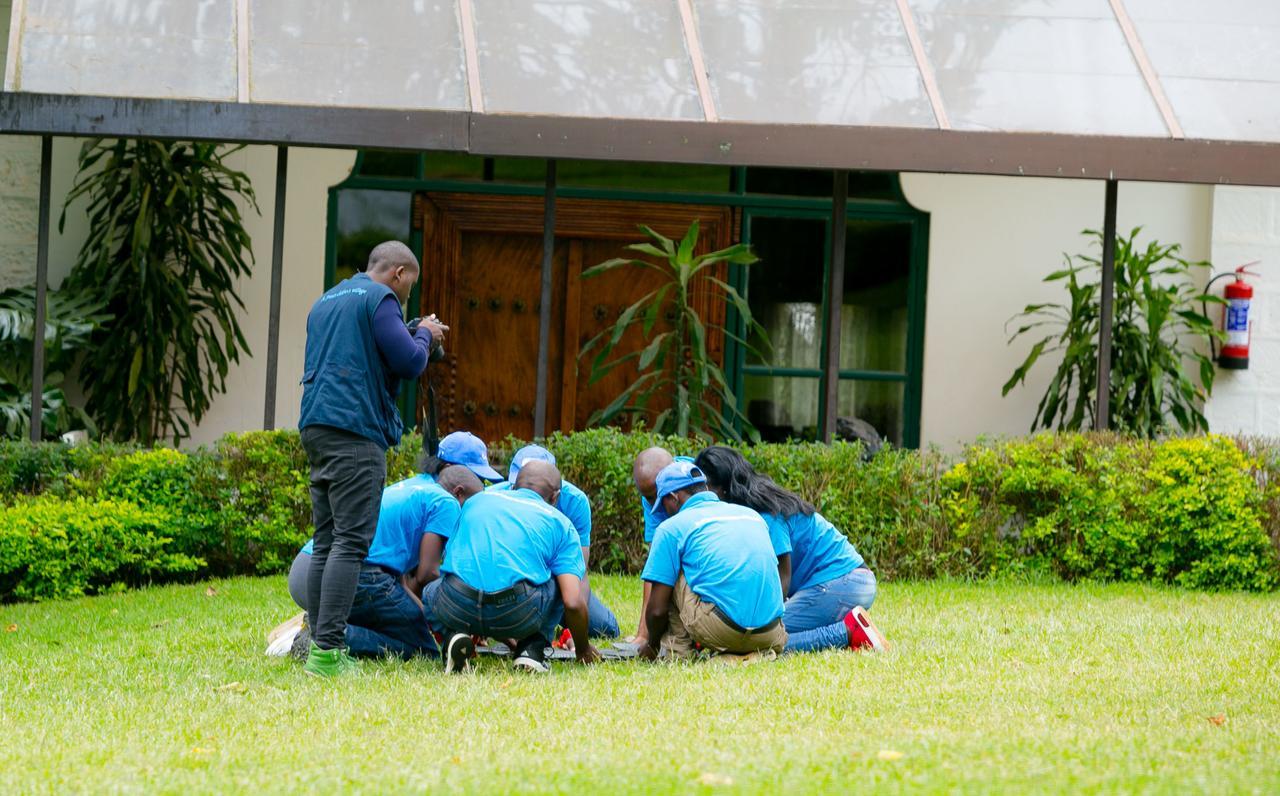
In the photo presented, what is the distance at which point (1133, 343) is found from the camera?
477 inches

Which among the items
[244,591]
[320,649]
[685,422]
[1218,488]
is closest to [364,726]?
[320,649]

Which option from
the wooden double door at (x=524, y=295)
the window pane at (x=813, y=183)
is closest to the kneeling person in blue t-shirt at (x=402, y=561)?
the wooden double door at (x=524, y=295)

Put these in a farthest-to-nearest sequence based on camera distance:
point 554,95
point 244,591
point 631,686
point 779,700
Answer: point 554,95 < point 244,591 < point 631,686 < point 779,700

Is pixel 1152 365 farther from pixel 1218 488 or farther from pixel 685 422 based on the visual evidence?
pixel 685 422

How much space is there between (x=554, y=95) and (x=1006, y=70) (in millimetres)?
3160

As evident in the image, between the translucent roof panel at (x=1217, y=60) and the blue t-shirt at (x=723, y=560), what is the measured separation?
17.4 ft

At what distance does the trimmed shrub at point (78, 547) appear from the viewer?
8891mm

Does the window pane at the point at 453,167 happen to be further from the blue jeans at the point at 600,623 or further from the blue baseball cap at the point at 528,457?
the blue jeans at the point at 600,623

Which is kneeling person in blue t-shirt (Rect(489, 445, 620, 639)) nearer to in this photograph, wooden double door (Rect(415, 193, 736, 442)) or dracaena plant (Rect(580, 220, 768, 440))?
dracaena plant (Rect(580, 220, 768, 440))

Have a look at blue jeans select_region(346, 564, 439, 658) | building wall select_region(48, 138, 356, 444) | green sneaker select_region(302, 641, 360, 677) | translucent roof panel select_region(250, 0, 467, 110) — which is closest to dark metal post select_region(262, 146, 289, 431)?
translucent roof panel select_region(250, 0, 467, 110)

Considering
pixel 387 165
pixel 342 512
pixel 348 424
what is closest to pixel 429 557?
pixel 342 512

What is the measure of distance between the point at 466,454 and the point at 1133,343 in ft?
22.4

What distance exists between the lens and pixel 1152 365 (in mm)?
11922

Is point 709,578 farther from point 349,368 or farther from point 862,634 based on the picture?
point 349,368
